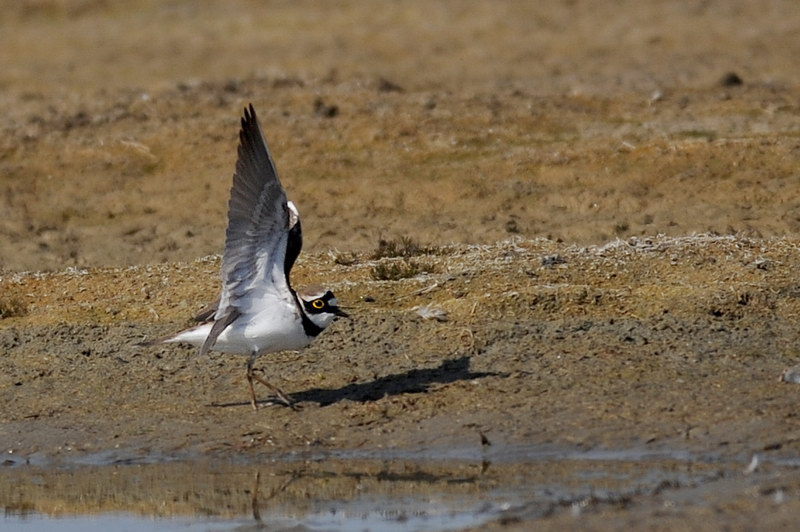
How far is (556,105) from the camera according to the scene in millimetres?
18672

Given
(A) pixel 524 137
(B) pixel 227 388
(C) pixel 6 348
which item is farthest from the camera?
(A) pixel 524 137

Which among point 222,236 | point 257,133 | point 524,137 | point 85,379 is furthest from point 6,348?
point 524,137

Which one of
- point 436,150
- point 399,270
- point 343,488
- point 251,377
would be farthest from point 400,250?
point 343,488

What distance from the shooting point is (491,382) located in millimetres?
10055

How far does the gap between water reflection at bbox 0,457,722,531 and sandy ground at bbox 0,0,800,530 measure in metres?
0.21

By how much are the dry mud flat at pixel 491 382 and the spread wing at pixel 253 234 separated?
754 mm

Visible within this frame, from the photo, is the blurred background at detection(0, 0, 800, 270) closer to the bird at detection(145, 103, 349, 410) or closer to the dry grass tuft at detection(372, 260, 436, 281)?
the dry grass tuft at detection(372, 260, 436, 281)

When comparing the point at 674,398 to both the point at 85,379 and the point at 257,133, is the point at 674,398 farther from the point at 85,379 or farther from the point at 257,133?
the point at 85,379

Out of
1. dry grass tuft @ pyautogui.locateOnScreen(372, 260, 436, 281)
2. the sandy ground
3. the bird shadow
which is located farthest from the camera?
dry grass tuft @ pyautogui.locateOnScreen(372, 260, 436, 281)

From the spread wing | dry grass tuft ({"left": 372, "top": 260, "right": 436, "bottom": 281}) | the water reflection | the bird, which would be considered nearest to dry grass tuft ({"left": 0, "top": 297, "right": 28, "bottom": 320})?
the bird

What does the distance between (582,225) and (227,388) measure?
5.16m

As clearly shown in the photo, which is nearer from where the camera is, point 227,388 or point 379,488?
point 379,488

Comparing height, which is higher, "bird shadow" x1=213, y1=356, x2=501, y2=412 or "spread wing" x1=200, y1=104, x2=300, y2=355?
"spread wing" x1=200, y1=104, x2=300, y2=355

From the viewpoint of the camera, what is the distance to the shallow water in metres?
7.88
